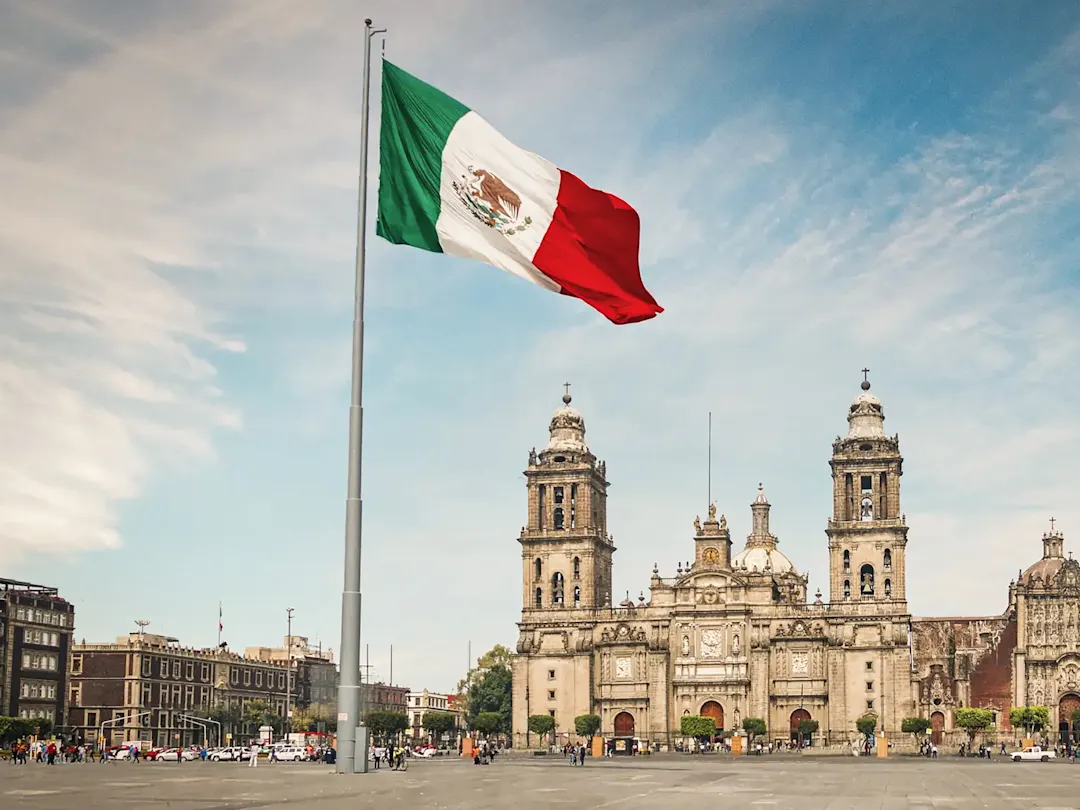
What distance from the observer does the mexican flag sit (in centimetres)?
2158

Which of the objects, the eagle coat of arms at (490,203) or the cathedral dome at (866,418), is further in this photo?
the cathedral dome at (866,418)

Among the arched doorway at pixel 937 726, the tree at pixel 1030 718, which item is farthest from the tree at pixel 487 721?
the tree at pixel 1030 718

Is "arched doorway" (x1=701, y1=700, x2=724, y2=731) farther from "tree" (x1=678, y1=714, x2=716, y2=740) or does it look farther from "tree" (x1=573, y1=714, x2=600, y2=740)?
"tree" (x1=573, y1=714, x2=600, y2=740)

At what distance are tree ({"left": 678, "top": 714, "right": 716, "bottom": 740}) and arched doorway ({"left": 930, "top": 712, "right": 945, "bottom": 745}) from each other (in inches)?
958

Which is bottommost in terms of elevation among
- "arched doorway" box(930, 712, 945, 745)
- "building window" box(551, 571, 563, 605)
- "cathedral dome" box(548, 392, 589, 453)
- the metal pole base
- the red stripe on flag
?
"arched doorway" box(930, 712, 945, 745)

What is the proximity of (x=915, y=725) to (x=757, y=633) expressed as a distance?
591 inches

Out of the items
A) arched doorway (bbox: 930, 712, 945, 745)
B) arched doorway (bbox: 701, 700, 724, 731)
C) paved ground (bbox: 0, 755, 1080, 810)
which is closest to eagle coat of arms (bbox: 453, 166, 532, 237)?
paved ground (bbox: 0, 755, 1080, 810)

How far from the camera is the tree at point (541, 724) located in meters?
117

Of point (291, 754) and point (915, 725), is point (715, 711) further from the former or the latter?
point (291, 754)

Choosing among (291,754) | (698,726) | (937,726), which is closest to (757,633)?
(698,726)

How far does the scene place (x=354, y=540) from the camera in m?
20.3

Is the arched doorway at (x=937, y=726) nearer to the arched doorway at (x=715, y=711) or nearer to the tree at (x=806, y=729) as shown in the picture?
the tree at (x=806, y=729)

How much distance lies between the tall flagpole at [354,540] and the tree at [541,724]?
97.9 meters

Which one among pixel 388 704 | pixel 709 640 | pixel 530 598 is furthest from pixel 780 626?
pixel 388 704
